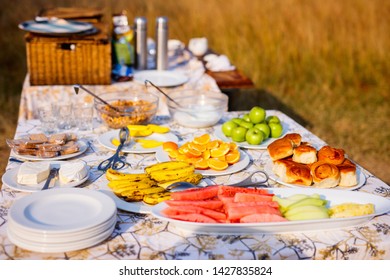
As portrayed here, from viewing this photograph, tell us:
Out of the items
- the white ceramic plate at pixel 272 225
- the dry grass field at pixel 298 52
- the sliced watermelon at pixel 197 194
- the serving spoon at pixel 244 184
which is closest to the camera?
the white ceramic plate at pixel 272 225

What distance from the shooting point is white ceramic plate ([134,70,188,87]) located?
11.5ft

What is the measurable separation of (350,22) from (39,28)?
5.37 metres

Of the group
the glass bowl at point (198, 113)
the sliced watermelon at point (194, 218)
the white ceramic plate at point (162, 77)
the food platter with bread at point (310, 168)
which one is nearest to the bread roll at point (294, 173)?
the food platter with bread at point (310, 168)

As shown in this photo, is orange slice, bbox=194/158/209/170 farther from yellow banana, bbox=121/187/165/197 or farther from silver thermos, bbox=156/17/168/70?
silver thermos, bbox=156/17/168/70

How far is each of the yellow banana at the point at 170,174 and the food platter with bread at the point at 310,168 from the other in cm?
32

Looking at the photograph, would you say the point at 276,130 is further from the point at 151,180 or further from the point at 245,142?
the point at 151,180

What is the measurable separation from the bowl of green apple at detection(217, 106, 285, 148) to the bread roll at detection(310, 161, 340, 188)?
450mm

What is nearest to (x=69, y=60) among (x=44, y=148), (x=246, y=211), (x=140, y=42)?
(x=140, y=42)

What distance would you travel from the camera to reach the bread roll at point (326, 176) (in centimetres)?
191

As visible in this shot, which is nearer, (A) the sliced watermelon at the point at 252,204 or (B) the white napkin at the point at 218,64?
(A) the sliced watermelon at the point at 252,204

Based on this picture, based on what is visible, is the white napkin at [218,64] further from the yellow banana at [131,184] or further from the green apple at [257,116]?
the yellow banana at [131,184]

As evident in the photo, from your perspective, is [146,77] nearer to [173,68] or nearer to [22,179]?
[173,68]
